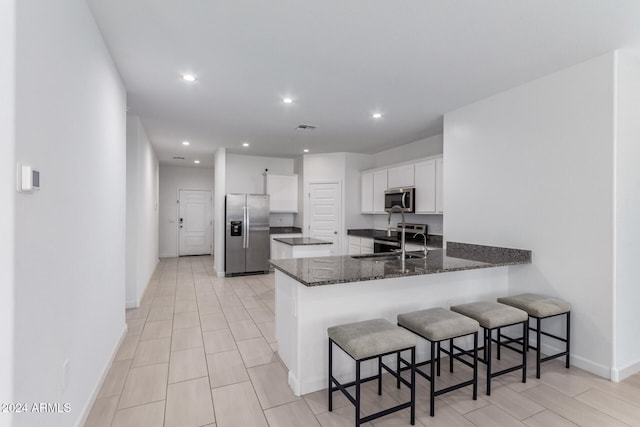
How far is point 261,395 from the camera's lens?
2293mm

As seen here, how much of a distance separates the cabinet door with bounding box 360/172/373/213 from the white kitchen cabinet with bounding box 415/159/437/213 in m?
1.40

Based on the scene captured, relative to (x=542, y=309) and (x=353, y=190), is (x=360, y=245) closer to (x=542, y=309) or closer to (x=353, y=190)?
(x=353, y=190)

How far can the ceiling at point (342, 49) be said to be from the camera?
1981mm

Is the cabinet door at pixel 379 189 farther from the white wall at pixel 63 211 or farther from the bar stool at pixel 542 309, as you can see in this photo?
the white wall at pixel 63 211

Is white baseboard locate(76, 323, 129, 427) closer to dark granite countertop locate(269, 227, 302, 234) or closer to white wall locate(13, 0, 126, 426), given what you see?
white wall locate(13, 0, 126, 426)

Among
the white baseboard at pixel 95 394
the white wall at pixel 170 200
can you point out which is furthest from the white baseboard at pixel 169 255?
the white baseboard at pixel 95 394

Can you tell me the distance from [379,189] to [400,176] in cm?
70

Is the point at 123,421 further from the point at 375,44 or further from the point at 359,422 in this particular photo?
the point at 375,44

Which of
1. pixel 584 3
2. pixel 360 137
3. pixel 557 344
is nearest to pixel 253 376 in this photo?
pixel 557 344

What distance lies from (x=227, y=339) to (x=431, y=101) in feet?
11.1

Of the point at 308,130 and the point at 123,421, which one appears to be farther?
the point at 308,130

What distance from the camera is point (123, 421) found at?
6.52 feet

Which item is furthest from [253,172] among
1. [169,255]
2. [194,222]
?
[169,255]

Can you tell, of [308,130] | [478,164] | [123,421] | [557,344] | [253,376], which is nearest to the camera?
[123,421]
